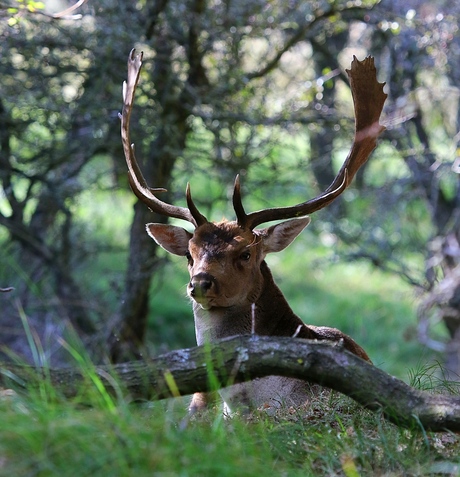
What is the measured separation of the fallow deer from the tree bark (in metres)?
1.81

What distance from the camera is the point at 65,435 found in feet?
10.1

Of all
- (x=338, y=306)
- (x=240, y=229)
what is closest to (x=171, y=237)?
(x=240, y=229)

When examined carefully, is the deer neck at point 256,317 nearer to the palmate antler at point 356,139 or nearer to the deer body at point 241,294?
the deer body at point 241,294

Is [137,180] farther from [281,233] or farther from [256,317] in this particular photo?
[256,317]

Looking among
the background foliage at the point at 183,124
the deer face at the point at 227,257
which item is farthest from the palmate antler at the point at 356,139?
the background foliage at the point at 183,124

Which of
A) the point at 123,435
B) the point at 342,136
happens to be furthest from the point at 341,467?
the point at 342,136

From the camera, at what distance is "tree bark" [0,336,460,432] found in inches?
146

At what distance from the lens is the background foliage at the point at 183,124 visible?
8.65 meters

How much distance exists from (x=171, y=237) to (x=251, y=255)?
760 mm

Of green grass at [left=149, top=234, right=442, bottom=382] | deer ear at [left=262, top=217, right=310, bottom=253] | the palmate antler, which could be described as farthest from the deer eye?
green grass at [left=149, top=234, right=442, bottom=382]

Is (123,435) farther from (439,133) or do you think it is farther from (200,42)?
(439,133)

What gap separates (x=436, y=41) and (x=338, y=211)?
333 cm

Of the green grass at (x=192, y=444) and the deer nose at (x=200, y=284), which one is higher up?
the deer nose at (x=200, y=284)

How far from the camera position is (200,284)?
18.1ft
